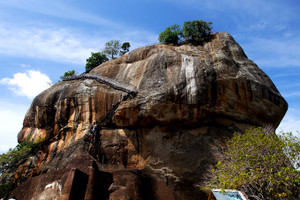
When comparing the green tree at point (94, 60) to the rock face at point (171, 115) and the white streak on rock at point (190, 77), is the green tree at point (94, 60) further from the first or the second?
the white streak on rock at point (190, 77)

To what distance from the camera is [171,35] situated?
2506 centimetres

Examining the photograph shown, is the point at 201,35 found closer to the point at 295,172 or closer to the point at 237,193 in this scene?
the point at 295,172

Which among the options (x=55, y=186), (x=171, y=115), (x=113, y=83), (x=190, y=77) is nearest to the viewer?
(x=55, y=186)

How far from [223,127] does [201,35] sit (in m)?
10.4

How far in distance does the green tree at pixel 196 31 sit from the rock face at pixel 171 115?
3.92m

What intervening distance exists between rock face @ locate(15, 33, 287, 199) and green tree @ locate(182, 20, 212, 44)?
3.92m

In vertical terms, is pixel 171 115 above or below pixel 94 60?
below

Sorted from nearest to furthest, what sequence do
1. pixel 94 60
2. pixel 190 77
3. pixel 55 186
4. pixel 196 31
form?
pixel 55 186 < pixel 190 77 < pixel 196 31 < pixel 94 60

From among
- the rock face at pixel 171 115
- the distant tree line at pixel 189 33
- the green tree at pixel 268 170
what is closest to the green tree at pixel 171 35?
the distant tree line at pixel 189 33

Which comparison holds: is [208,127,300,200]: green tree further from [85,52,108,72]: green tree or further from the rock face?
[85,52,108,72]: green tree

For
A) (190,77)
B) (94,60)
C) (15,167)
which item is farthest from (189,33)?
(15,167)

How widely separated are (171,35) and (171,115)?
11.5m

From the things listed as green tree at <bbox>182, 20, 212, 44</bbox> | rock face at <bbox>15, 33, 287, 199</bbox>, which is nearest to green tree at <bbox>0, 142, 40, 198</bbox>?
rock face at <bbox>15, 33, 287, 199</bbox>

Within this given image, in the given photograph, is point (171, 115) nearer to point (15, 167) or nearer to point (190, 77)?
point (190, 77)
